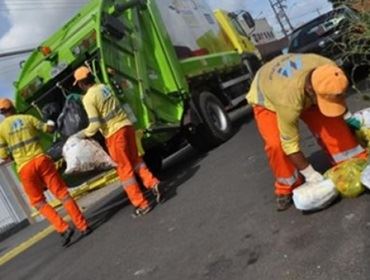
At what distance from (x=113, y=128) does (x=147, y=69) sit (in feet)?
5.82

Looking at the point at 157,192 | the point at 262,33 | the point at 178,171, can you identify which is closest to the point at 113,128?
the point at 157,192

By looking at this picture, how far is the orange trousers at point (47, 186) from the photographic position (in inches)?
290

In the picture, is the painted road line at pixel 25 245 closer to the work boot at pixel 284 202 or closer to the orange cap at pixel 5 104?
the orange cap at pixel 5 104

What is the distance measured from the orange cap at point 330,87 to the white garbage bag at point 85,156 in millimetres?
3377

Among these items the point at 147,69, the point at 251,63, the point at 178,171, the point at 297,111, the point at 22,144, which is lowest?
the point at 178,171

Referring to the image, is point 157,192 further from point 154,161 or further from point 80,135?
point 154,161

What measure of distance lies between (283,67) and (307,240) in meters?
1.31

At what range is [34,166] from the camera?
7.36 m

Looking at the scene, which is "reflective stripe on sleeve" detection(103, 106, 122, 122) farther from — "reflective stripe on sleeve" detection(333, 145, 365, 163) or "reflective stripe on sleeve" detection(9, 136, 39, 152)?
"reflective stripe on sleeve" detection(333, 145, 365, 163)

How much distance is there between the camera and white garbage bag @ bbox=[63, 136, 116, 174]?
Result: 7.36m

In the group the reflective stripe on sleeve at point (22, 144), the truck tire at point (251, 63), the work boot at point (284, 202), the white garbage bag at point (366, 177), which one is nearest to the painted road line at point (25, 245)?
the reflective stripe on sleeve at point (22, 144)

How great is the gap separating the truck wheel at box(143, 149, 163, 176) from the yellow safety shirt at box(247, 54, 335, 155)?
5.38 m

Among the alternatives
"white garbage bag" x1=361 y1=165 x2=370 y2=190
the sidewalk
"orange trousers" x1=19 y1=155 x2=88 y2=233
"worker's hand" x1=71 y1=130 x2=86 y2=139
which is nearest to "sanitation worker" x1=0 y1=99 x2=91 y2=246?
"orange trousers" x1=19 y1=155 x2=88 y2=233

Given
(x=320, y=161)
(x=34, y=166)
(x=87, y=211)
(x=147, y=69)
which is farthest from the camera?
A: (x=87, y=211)
